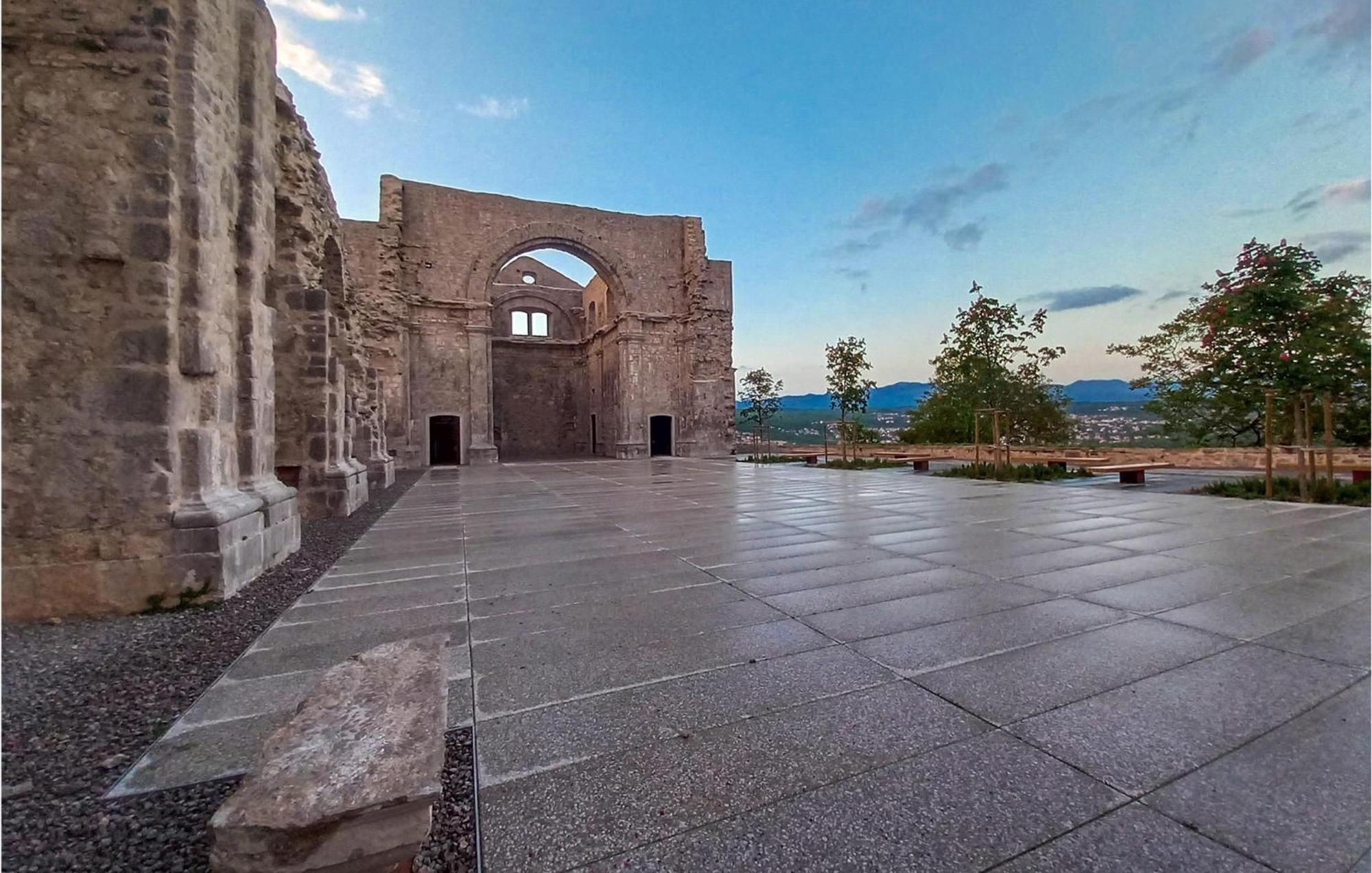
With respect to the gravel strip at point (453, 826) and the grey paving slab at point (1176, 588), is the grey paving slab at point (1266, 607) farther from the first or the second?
the gravel strip at point (453, 826)

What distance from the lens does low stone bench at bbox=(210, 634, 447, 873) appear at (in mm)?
1109

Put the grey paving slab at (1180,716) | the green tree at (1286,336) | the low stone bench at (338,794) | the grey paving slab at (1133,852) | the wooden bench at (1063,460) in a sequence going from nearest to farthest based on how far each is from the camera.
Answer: the low stone bench at (338,794) < the grey paving slab at (1133,852) < the grey paving slab at (1180,716) < the green tree at (1286,336) < the wooden bench at (1063,460)

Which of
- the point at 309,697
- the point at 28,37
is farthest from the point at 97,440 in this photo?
the point at 309,697

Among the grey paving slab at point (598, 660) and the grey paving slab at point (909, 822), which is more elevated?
the grey paving slab at point (598, 660)

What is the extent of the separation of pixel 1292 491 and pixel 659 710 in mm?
10034

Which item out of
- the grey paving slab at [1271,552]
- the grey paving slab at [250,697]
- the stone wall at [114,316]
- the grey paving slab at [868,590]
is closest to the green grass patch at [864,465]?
the grey paving slab at [1271,552]

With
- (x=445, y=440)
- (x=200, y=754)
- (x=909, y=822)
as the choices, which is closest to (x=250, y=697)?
(x=200, y=754)

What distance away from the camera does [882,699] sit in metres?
2.00

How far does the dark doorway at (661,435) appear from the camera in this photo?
2394cm

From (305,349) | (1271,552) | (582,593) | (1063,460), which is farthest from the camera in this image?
(1063,460)

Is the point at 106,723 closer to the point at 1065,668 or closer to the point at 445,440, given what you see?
the point at 1065,668

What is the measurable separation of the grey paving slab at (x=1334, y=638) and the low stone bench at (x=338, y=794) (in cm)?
339

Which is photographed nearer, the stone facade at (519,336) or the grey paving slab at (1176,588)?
the grey paving slab at (1176,588)

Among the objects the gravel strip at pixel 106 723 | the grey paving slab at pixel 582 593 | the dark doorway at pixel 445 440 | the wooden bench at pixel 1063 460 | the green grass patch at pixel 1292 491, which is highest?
the dark doorway at pixel 445 440
